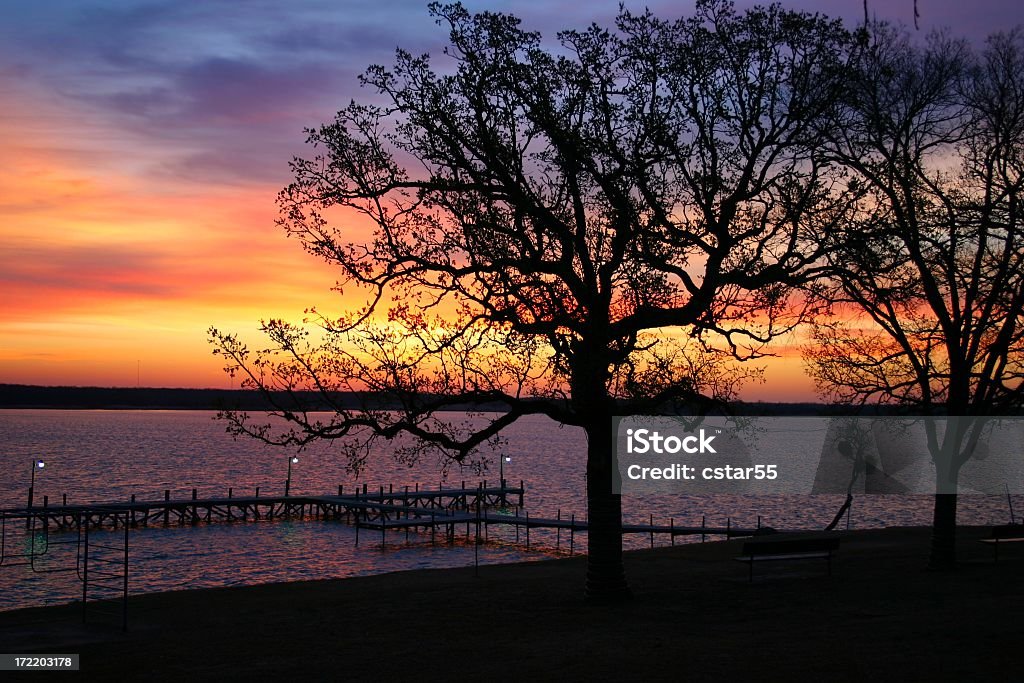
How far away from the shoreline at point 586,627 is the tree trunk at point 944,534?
2.02ft

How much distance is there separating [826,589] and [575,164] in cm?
1201

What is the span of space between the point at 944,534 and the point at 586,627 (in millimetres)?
12073

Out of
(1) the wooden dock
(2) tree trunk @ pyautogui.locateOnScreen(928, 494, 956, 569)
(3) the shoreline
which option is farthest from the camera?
(1) the wooden dock

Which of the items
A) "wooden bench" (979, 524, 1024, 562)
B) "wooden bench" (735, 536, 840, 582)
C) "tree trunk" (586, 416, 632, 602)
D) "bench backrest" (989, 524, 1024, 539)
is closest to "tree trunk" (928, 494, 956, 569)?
"wooden bench" (979, 524, 1024, 562)

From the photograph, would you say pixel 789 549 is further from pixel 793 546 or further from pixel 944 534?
pixel 944 534

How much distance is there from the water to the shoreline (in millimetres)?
20793

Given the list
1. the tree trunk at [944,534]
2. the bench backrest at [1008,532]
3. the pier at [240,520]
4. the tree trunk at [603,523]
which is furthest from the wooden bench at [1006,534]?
the pier at [240,520]

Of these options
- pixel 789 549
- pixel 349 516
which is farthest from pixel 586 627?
pixel 349 516

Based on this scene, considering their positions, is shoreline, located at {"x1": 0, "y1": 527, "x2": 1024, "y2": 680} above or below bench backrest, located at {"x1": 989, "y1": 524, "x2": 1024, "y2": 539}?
below

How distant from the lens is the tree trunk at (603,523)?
21.0 metres

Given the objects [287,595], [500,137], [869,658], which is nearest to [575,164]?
[500,137]

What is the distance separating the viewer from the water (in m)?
48.7

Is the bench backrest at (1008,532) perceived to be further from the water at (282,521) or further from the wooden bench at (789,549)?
the water at (282,521)

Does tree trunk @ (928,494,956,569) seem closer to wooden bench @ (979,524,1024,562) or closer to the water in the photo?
wooden bench @ (979,524,1024,562)
